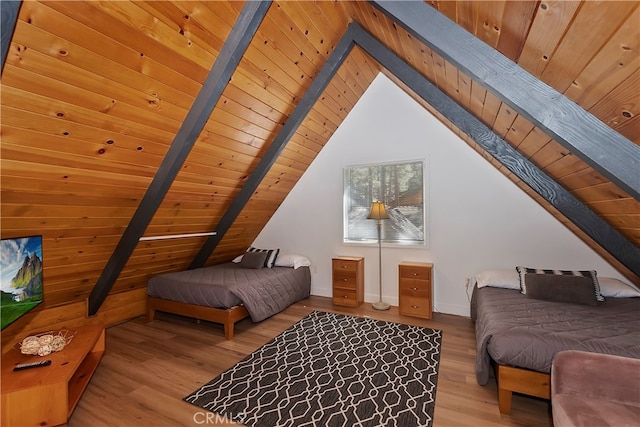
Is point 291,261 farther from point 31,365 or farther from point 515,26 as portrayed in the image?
point 515,26

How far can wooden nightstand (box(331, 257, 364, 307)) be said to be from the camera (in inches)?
146

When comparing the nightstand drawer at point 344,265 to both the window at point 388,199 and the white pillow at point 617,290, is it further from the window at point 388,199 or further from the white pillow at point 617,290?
the white pillow at point 617,290

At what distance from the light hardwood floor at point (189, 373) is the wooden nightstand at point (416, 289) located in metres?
0.11

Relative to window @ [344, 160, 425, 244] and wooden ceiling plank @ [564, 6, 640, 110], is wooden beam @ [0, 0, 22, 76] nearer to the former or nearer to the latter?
wooden ceiling plank @ [564, 6, 640, 110]

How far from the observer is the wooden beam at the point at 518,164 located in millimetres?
2127

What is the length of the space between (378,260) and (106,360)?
3159mm

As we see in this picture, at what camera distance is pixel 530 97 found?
49.5 inches

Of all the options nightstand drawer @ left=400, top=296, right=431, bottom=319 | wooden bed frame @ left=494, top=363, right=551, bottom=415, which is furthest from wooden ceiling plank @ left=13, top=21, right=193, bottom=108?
nightstand drawer @ left=400, top=296, right=431, bottom=319

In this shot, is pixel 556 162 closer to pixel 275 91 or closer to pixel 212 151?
pixel 275 91

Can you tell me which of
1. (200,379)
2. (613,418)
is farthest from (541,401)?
(200,379)

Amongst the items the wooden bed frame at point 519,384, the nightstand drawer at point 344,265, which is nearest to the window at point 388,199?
the nightstand drawer at point 344,265

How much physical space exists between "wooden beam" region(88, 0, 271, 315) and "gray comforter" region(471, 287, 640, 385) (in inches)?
102

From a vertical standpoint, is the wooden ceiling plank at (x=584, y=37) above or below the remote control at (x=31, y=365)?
above

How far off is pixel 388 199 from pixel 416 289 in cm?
129
